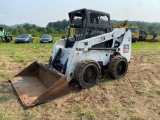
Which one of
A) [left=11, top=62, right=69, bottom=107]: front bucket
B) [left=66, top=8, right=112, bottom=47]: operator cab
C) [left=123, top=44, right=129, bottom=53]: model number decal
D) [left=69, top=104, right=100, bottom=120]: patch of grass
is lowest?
[left=69, top=104, right=100, bottom=120]: patch of grass

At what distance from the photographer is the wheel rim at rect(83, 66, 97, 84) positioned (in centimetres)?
581

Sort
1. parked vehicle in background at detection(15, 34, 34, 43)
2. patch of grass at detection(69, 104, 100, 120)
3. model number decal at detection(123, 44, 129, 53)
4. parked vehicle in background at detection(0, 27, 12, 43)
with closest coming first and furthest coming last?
1. patch of grass at detection(69, 104, 100, 120)
2. model number decal at detection(123, 44, 129, 53)
3. parked vehicle in background at detection(15, 34, 34, 43)
4. parked vehicle in background at detection(0, 27, 12, 43)

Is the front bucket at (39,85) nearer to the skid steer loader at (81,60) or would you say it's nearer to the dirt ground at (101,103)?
the skid steer loader at (81,60)

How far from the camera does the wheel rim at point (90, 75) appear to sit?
581 centimetres

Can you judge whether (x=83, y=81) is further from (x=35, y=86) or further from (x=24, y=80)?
Result: (x=24, y=80)

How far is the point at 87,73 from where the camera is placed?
582 centimetres

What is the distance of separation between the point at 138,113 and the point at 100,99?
1061 mm

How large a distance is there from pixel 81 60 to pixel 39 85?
1.41 meters

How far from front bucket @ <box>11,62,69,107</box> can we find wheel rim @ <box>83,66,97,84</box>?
0.75 metres

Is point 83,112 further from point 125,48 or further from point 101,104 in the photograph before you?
point 125,48

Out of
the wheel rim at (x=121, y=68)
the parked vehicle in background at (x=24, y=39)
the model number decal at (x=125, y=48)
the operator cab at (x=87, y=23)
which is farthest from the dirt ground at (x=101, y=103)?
the parked vehicle in background at (x=24, y=39)

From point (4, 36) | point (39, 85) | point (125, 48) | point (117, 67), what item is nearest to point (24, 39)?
point (4, 36)

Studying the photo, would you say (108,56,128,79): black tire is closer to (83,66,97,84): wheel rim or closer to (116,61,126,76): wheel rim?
(116,61,126,76): wheel rim

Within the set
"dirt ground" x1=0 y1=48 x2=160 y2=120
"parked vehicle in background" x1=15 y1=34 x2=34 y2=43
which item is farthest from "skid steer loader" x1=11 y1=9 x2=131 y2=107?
"parked vehicle in background" x1=15 y1=34 x2=34 y2=43
